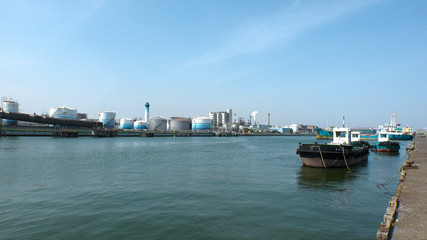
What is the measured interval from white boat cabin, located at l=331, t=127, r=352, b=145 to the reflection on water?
24.7 feet

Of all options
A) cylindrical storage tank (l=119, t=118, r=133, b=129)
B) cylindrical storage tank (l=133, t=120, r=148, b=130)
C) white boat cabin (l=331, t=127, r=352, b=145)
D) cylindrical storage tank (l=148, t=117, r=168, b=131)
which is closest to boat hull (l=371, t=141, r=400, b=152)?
white boat cabin (l=331, t=127, r=352, b=145)

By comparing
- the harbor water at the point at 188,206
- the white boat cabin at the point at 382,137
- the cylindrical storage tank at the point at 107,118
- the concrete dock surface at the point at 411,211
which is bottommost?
the harbor water at the point at 188,206

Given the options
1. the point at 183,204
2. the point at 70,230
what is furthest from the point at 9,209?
the point at 183,204

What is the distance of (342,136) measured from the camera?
38469mm

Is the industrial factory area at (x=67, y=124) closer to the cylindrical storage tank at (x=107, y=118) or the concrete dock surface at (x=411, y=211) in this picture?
the cylindrical storage tank at (x=107, y=118)

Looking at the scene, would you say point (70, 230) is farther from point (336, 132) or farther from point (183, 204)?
point (336, 132)

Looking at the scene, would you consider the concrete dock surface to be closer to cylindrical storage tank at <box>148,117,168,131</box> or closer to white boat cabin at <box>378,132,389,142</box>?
white boat cabin at <box>378,132,389,142</box>

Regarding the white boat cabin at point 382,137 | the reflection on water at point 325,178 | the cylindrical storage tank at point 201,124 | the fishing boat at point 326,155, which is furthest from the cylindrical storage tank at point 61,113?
the white boat cabin at point 382,137

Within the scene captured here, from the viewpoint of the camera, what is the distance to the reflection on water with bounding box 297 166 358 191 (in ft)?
69.9

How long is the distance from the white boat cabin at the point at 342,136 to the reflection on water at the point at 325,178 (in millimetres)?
7518

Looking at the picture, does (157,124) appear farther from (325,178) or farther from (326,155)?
(325,178)

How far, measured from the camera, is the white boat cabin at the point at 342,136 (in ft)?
119

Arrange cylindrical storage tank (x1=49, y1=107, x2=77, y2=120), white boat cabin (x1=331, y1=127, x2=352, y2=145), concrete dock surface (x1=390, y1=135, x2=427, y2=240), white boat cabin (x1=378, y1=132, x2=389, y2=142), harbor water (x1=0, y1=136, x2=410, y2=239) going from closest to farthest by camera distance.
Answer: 1. concrete dock surface (x1=390, y1=135, x2=427, y2=240)
2. harbor water (x1=0, y1=136, x2=410, y2=239)
3. white boat cabin (x1=331, y1=127, x2=352, y2=145)
4. white boat cabin (x1=378, y1=132, x2=389, y2=142)
5. cylindrical storage tank (x1=49, y1=107, x2=77, y2=120)

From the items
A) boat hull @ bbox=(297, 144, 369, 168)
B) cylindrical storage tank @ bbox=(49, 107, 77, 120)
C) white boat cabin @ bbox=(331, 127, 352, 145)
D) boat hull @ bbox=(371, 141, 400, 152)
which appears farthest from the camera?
cylindrical storage tank @ bbox=(49, 107, 77, 120)
